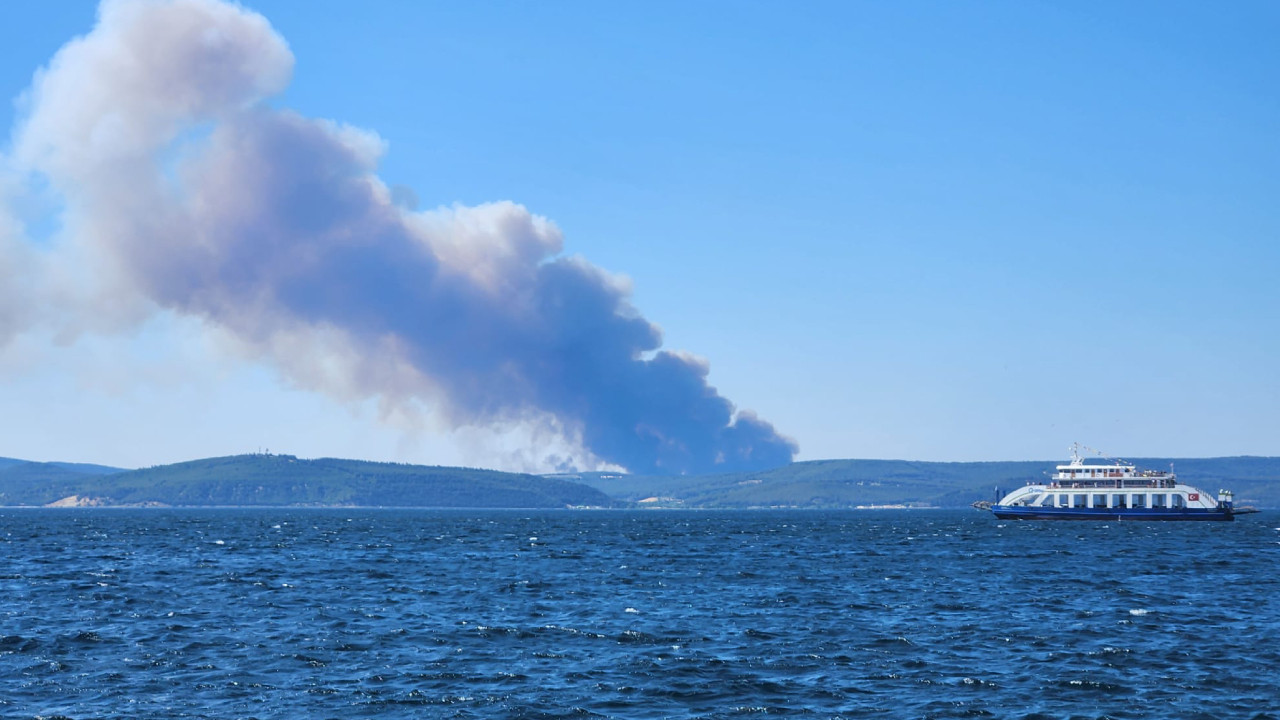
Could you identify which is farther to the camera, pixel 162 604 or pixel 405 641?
pixel 162 604

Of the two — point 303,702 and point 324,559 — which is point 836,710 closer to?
point 303,702

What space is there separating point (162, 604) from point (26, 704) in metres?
33.3

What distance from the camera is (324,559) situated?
126500mm

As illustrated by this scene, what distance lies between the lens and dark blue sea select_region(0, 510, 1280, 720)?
1801 inches

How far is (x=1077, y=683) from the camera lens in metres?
49.1

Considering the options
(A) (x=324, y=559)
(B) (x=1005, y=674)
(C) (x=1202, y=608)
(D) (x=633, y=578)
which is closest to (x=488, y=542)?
(A) (x=324, y=559)

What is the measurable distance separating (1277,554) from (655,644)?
105 m

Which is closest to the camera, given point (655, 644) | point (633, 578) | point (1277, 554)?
point (655, 644)

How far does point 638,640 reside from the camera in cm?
6119

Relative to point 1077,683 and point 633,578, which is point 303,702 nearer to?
point 1077,683

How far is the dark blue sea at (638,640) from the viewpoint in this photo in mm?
45750

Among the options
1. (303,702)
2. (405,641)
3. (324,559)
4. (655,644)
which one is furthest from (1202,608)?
(324,559)

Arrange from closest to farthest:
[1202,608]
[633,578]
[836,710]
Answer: [836,710] → [1202,608] → [633,578]

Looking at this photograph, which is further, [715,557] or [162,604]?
[715,557]
